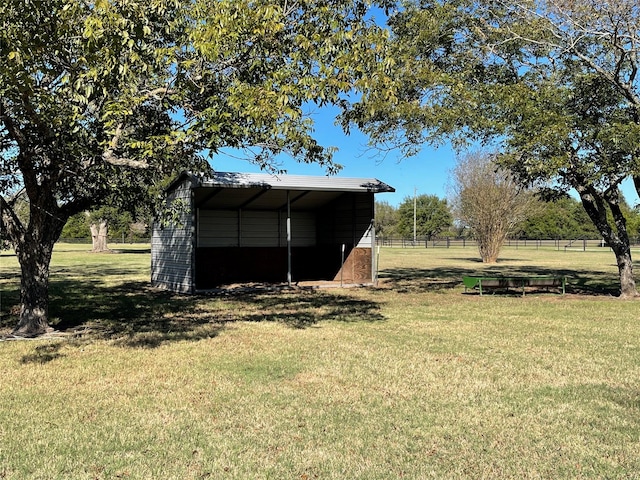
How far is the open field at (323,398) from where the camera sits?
400cm

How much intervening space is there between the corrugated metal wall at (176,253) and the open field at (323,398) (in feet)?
16.2

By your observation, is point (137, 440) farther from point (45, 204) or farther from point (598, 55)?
point (598, 55)

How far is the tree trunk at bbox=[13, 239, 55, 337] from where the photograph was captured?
892cm

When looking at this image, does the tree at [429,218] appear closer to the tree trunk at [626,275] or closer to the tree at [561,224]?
the tree at [561,224]

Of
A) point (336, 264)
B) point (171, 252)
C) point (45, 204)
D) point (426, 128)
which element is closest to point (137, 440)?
point (45, 204)

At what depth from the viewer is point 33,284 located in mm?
9039

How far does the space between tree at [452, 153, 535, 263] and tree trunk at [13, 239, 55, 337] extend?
28818mm

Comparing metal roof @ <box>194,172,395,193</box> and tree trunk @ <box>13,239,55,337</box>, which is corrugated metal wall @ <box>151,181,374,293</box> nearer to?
metal roof @ <box>194,172,395,193</box>

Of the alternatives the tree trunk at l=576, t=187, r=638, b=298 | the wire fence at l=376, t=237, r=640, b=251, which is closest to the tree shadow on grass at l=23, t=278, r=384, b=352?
the tree trunk at l=576, t=187, r=638, b=298

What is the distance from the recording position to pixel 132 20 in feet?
20.7

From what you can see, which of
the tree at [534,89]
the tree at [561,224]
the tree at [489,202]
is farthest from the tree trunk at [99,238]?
the tree at [561,224]


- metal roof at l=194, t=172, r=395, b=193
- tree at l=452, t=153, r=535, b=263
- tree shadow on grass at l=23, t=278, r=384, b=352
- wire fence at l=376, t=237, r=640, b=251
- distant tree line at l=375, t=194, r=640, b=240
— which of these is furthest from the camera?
distant tree line at l=375, t=194, r=640, b=240

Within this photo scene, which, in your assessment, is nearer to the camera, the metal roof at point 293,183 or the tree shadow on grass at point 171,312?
the tree shadow on grass at point 171,312

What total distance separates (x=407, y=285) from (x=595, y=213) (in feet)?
19.9
